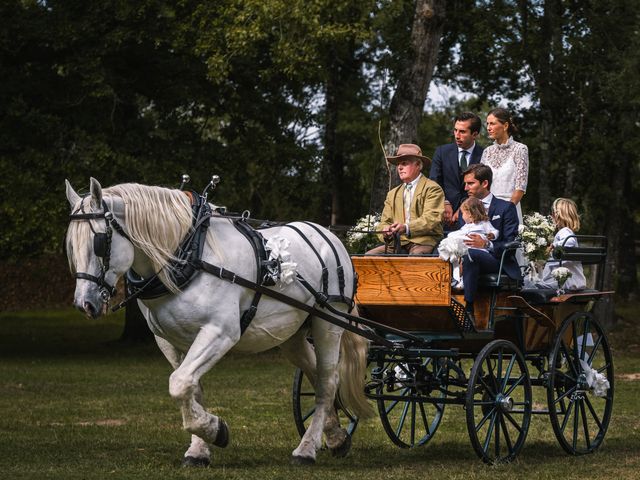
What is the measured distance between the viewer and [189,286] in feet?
24.1

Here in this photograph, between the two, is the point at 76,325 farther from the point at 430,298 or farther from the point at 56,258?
the point at 430,298

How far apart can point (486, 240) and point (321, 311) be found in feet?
4.72

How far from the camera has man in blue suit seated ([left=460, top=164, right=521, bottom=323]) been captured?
8523mm

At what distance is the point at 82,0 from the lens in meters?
20.8

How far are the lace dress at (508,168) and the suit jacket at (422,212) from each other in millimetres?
767

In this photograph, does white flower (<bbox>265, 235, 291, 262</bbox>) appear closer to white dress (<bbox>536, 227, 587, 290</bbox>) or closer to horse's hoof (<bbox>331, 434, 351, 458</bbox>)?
horse's hoof (<bbox>331, 434, 351, 458</bbox>)

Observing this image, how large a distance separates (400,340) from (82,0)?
46.1 ft

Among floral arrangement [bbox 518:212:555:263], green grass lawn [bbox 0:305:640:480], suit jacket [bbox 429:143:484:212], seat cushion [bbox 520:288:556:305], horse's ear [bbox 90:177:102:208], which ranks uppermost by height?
suit jacket [bbox 429:143:484:212]

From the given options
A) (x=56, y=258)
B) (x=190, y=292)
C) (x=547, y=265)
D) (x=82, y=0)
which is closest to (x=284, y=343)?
(x=190, y=292)

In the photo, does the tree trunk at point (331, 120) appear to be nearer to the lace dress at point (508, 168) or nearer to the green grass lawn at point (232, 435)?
the green grass lawn at point (232, 435)

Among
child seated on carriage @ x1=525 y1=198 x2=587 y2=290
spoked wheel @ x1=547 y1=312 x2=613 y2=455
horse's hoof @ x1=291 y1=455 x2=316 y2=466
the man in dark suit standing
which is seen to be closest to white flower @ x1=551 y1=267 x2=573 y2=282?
child seated on carriage @ x1=525 y1=198 x2=587 y2=290

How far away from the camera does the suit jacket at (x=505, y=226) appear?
8734mm

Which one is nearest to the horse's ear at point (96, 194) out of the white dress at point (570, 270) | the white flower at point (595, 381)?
the white dress at point (570, 270)

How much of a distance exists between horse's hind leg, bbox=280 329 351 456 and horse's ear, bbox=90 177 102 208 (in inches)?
86.4
